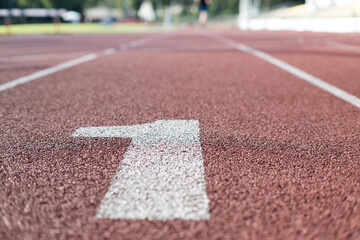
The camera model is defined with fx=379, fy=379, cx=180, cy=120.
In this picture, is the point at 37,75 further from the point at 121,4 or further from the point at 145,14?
the point at 121,4

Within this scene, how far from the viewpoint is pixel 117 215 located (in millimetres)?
1106

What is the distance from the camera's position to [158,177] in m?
1.37

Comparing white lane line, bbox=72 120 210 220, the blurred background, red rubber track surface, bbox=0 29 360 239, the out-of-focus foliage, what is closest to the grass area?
the blurred background

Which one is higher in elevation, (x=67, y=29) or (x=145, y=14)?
(x=145, y=14)

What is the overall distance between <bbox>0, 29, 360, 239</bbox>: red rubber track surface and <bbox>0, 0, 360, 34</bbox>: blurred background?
17.5m

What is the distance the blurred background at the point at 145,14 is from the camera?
27.2 meters

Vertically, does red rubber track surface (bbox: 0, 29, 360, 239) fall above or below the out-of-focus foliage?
below

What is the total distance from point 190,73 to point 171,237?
136 inches

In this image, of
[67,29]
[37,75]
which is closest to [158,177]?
[37,75]

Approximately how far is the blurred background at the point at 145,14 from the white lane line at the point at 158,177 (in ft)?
61.0

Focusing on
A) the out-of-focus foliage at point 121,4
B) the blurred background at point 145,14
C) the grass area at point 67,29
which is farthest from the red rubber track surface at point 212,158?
the out-of-focus foliage at point 121,4

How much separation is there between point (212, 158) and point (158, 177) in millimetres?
307

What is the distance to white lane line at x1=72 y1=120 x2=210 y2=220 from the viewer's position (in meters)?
1.13

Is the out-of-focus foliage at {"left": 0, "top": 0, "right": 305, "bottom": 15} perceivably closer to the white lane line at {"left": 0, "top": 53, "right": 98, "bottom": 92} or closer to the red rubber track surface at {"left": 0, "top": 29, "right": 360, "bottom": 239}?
the white lane line at {"left": 0, "top": 53, "right": 98, "bottom": 92}
